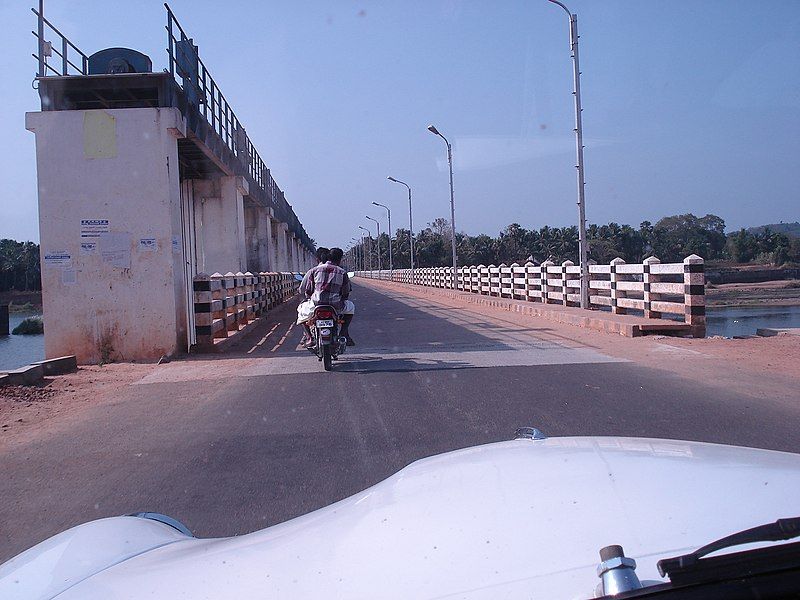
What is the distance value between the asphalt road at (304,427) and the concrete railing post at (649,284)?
4470 mm

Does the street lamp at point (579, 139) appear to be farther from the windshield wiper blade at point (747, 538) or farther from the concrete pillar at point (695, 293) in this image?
the windshield wiper blade at point (747, 538)

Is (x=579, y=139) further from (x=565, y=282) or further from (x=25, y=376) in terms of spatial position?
(x=25, y=376)

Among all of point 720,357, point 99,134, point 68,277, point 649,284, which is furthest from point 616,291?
point 68,277

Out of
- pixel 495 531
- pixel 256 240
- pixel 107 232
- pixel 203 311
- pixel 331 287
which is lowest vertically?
pixel 495 531

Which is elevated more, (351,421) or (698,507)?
(698,507)

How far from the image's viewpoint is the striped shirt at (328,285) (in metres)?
10.5

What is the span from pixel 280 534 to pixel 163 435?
466 cm

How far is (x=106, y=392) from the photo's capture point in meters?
9.15

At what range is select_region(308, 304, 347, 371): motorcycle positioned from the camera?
9969mm

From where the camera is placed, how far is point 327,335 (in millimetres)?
9961

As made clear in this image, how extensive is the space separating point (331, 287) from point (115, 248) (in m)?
4.01

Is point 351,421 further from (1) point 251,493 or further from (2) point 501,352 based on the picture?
(2) point 501,352

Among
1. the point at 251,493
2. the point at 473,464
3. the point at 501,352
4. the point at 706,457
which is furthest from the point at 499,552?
the point at 501,352

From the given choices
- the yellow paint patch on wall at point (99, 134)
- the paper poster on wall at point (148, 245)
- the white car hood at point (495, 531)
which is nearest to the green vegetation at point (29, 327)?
the paper poster on wall at point (148, 245)
